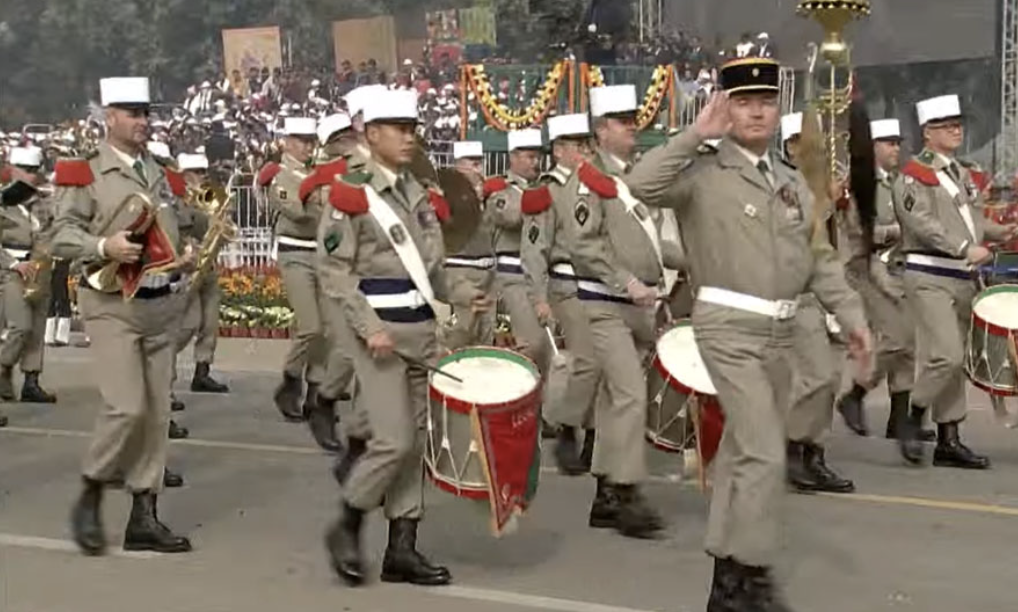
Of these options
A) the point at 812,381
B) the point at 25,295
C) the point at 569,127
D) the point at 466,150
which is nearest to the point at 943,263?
the point at 812,381

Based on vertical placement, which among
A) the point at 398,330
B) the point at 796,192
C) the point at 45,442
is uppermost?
the point at 796,192

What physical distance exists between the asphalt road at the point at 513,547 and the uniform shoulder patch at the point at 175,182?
172 cm

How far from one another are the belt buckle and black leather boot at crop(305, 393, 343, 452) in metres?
5.11

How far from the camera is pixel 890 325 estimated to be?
11156 millimetres

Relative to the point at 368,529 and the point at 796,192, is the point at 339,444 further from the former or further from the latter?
the point at 796,192

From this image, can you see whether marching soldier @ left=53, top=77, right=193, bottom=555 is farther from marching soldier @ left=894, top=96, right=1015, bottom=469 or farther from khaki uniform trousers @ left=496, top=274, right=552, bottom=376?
marching soldier @ left=894, top=96, right=1015, bottom=469

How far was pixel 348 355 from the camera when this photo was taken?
748 centimetres

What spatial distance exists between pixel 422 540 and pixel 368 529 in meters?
0.34

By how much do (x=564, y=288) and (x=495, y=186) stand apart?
350cm

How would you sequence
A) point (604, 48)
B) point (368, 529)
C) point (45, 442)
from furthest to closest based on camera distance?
point (604, 48)
point (45, 442)
point (368, 529)

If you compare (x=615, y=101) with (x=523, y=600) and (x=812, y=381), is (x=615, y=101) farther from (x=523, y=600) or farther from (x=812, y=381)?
(x=523, y=600)

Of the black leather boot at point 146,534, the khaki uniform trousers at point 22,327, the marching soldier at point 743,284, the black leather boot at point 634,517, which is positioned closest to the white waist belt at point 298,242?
the khaki uniform trousers at point 22,327

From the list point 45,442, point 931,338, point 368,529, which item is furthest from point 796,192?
point 45,442

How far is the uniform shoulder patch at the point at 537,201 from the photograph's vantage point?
956 centimetres
